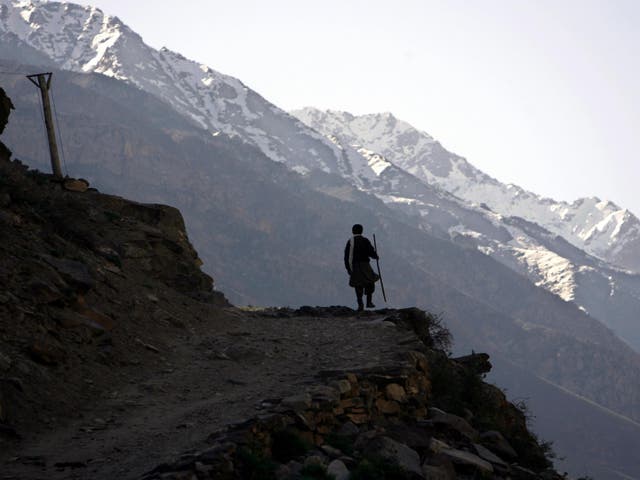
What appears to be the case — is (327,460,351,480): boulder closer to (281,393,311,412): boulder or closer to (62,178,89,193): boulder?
(281,393,311,412): boulder

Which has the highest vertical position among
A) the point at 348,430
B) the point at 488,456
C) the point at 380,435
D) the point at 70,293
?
the point at 488,456

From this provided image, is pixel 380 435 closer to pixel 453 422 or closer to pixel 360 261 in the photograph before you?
pixel 453 422

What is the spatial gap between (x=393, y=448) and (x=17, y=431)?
12.9ft

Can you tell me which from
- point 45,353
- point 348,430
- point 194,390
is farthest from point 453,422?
point 45,353

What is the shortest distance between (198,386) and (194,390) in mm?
205

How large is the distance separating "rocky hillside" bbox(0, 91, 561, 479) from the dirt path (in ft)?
0.10

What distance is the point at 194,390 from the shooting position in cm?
1041

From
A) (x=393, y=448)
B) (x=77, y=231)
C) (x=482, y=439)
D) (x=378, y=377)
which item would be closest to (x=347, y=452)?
(x=393, y=448)

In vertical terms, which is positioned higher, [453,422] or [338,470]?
[453,422]

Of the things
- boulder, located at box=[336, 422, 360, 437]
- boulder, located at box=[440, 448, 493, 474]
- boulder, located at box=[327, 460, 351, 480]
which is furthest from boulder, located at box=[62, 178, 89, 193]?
boulder, located at box=[327, 460, 351, 480]

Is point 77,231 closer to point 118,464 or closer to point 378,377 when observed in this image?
point 378,377

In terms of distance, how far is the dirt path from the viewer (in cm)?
742

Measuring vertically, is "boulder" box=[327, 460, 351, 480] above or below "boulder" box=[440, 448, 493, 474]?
below

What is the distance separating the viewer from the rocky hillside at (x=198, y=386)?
7629 mm
